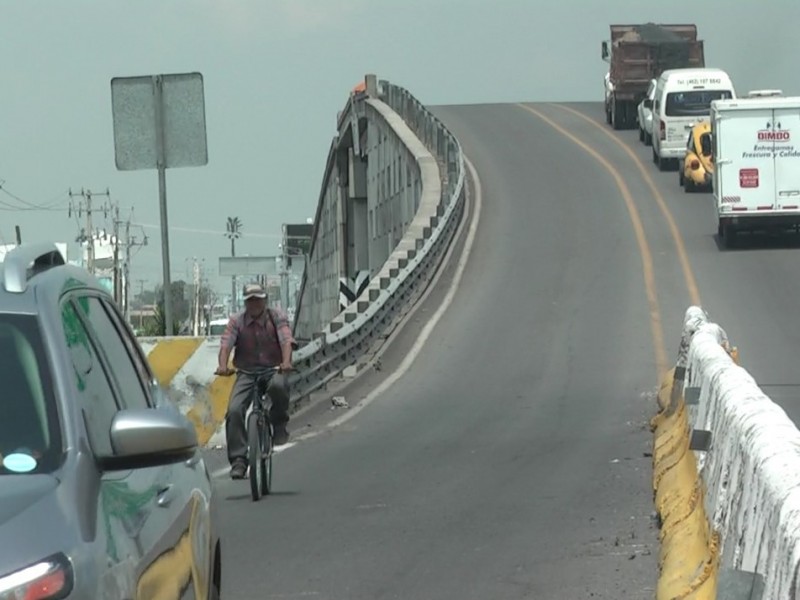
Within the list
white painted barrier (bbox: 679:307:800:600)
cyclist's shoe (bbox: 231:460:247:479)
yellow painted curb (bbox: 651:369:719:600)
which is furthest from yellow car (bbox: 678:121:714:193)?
white painted barrier (bbox: 679:307:800:600)

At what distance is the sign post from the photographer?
43.9ft

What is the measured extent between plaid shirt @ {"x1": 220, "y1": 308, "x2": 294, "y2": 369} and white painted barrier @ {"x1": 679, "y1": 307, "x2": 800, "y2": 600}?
13.5 ft

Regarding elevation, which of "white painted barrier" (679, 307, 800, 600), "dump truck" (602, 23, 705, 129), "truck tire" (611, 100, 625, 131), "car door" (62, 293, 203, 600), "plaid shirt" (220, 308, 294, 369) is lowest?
"plaid shirt" (220, 308, 294, 369)

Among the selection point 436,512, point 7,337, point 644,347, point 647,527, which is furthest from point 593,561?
point 644,347

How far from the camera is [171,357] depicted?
17.2 meters

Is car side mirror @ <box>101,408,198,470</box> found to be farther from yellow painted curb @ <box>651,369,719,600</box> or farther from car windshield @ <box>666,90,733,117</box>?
car windshield @ <box>666,90,733,117</box>

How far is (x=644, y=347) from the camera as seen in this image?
26.5 meters

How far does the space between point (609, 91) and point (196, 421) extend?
157ft

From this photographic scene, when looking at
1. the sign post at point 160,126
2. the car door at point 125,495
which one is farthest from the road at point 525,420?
the car door at point 125,495

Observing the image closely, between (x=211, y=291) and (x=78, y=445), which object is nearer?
(x=78, y=445)

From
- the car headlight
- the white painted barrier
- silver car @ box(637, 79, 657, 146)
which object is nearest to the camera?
the car headlight

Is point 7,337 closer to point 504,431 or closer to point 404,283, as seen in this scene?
point 504,431

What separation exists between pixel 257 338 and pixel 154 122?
1.84 meters

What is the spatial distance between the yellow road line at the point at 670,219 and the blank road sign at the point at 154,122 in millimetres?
17728
